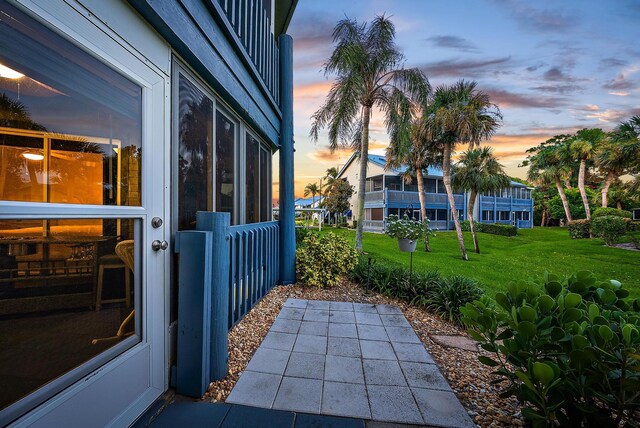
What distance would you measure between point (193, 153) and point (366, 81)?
870 centimetres

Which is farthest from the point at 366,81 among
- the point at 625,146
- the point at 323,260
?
the point at 625,146

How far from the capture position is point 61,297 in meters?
1.29

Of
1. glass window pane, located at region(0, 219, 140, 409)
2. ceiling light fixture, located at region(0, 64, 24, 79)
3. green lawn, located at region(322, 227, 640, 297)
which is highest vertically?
ceiling light fixture, located at region(0, 64, 24, 79)

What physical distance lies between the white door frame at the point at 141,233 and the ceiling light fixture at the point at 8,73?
0.26m

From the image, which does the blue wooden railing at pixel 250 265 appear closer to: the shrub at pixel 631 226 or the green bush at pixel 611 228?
the green bush at pixel 611 228

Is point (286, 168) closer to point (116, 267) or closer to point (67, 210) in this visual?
point (116, 267)

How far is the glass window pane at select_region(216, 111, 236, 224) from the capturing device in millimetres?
3055

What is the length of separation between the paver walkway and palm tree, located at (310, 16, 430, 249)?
7613mm

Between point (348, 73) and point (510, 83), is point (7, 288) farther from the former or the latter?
point (510, 83)

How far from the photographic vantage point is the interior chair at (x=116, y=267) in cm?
150

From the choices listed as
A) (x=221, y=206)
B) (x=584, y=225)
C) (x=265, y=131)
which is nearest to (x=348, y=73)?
(x=265, y=131)

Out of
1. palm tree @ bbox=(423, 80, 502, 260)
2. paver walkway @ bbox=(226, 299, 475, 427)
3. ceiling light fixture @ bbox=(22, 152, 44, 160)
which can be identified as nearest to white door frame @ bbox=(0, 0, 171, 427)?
ceiling light fixture @ bbox=(22, 152, 44, 160)

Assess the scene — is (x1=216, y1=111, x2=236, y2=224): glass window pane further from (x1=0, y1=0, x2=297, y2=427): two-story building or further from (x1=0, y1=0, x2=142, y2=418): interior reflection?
(x1=0, y1=0, x2=142, y2=418): interior reflection

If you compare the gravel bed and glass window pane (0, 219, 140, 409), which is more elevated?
glass window pane (0, 219, 140, 409)
